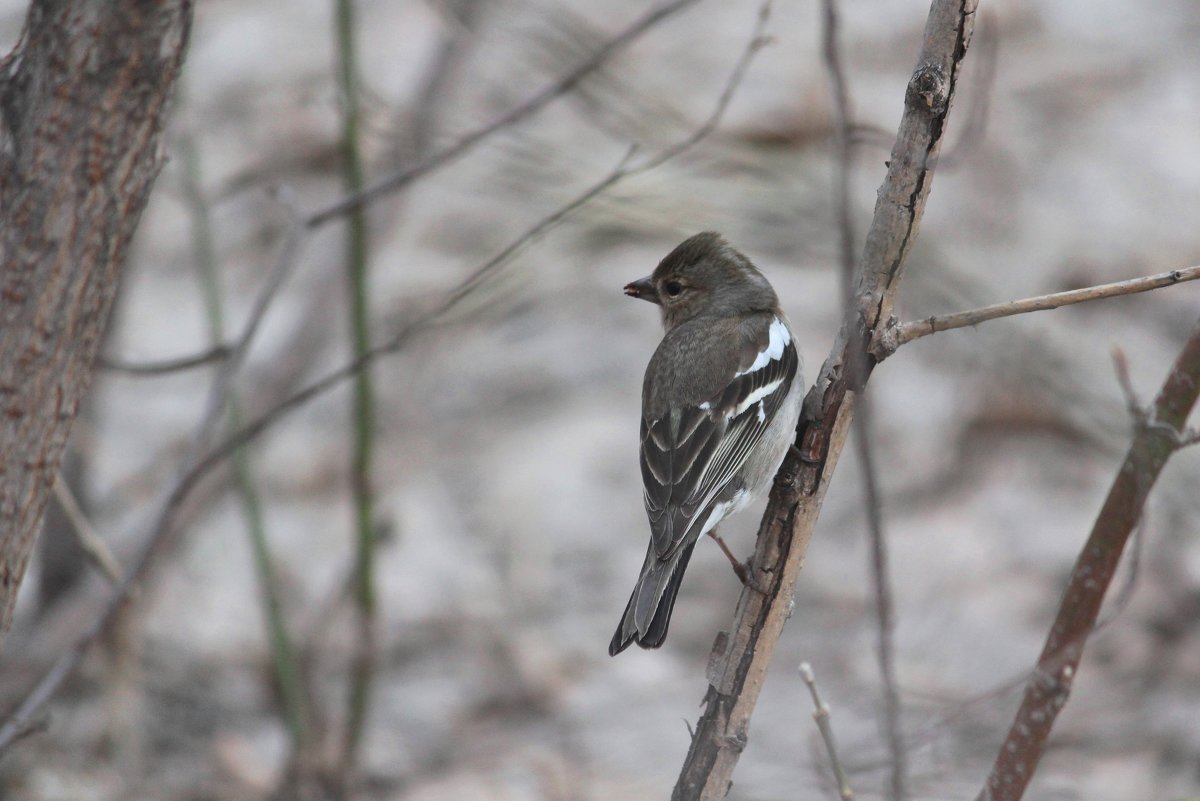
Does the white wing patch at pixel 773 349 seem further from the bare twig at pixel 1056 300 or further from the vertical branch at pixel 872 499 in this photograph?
the vertical branch at pixel 872 499

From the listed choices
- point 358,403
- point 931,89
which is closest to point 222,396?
point 358,403

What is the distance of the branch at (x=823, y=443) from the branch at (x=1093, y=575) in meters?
0.47

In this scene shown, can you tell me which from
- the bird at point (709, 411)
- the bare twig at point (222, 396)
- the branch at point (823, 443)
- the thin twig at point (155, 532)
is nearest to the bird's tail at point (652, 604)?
the bird at point (709, 411)

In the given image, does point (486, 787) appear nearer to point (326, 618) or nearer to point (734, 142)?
point (326, 618)

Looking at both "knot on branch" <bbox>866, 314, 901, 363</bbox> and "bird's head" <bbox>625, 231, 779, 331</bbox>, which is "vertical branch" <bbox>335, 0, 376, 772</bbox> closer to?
"bird's head" <bbox>625, 231, 779, 331</bbox>

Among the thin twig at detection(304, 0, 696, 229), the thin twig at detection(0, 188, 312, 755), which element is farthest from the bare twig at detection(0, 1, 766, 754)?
the thin twig at detection(304, 0, 696, 229)

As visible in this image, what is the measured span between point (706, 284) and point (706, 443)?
2.78 feet

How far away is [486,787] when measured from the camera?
5227mm

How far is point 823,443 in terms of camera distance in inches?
103

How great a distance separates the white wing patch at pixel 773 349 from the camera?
385 centimetres

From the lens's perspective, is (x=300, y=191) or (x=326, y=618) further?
(x=300, y=191)

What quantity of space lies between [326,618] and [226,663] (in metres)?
1.07

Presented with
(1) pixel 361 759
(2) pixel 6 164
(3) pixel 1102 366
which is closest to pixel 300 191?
(1) pixel 361 759

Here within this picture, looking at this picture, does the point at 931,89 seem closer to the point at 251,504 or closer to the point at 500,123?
the point at 500,123
